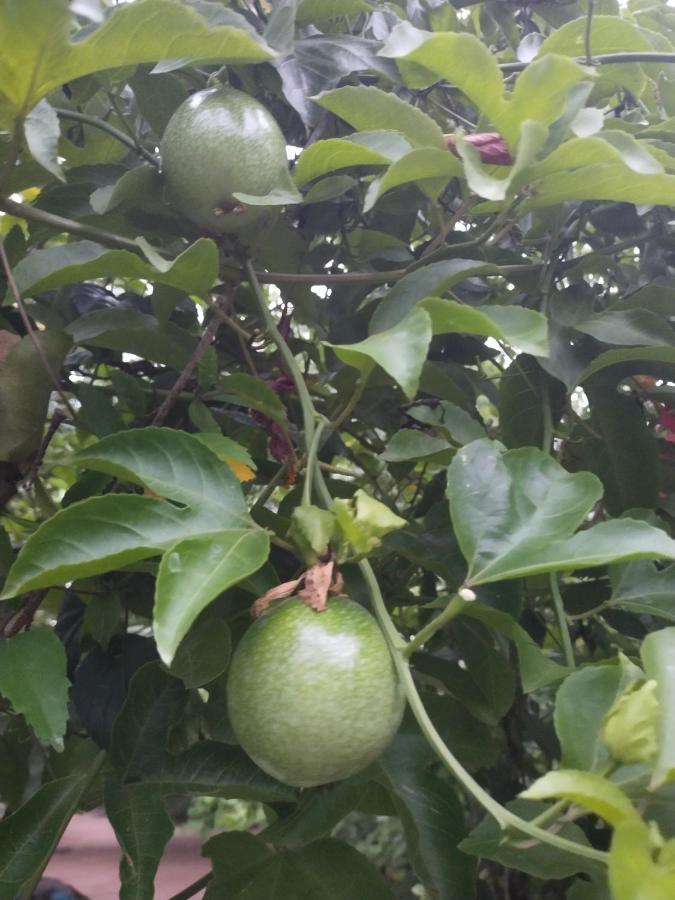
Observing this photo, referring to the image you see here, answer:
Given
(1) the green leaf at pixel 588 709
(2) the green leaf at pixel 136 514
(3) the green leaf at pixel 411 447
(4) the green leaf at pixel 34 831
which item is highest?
(2) the green leaf at pixel 136 514

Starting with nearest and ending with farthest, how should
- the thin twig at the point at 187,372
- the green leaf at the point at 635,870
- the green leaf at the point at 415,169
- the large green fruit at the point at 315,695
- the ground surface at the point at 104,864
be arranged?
the green leaf at the point at 635,870 → the large green fruit at the point at 315,695 → the green leaf at the point at 415,169 → the thin twig at the point at 187,372 → the ground surface at the point at 104,864

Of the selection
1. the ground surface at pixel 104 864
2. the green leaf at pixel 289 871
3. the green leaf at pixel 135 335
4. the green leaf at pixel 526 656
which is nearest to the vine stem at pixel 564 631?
the green leaf at pixel 526 656

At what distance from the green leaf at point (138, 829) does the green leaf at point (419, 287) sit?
39 cm

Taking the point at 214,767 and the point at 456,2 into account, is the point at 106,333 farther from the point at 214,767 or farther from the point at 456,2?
the point at 456,2

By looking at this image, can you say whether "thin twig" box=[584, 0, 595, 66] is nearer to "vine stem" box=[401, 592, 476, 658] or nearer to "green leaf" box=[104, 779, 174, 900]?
"vine stem" box=[401, 592, 476, 658]

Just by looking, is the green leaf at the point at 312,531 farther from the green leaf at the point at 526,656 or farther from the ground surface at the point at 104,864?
the ground surface at the point at 104,864

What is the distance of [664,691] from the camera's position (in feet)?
1.32

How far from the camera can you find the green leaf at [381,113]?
58cm

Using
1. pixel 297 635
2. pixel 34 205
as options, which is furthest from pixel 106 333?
pixel 297 635

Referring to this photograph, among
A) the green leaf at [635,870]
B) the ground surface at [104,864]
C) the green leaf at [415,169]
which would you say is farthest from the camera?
the ground surface at [104,864]

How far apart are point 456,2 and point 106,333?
51cm

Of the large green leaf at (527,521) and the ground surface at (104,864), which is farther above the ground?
the large green leaf at (527,521)

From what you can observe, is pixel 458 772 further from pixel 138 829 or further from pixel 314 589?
pixel 138 829

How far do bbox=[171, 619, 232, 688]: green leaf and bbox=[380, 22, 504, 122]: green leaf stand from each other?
40 centimetres
